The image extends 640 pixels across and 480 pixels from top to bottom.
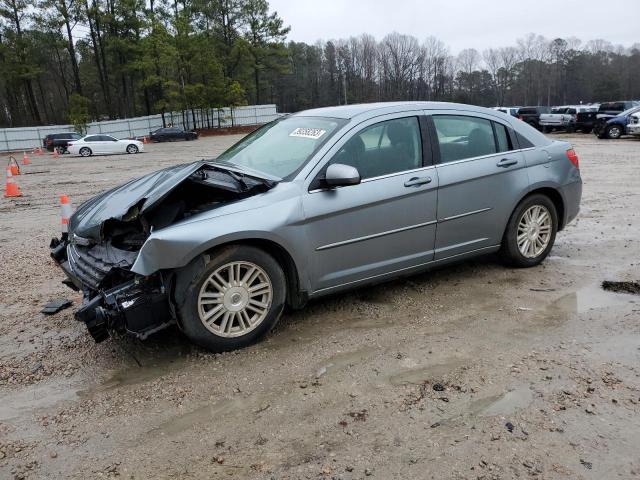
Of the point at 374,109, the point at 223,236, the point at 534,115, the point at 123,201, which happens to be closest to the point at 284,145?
the point at 374,109

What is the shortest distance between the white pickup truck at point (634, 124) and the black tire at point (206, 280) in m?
24.2

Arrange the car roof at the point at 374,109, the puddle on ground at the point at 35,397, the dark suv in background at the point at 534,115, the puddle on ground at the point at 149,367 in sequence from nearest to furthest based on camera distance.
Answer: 1. the puddle on ground at the point at 35,397
2. the puddle on ground at the point at 149,367
3. the car roof at the point at 374,109
4. the dark suv in background at the point at 534,115

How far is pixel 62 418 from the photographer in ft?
10.1

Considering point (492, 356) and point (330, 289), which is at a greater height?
point (330, 289)

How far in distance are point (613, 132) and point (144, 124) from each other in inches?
1763

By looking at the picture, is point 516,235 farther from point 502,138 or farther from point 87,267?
point 87,267

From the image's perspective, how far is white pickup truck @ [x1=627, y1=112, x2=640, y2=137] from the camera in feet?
75.2

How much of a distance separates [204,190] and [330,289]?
1229mm

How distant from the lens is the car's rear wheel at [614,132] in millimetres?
24297

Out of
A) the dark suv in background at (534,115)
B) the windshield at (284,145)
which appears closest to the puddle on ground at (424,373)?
the windshield at (284,145)

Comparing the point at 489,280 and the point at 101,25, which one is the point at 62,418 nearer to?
the point at 489,280

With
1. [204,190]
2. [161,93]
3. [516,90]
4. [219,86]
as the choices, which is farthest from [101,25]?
[516,90]

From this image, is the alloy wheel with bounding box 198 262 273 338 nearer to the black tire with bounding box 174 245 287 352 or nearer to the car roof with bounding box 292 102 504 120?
the black tire with bounding box 174 245 287 352

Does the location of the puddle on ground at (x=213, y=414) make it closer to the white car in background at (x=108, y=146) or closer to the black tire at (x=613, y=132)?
the black tire at (x=613, y=132)
